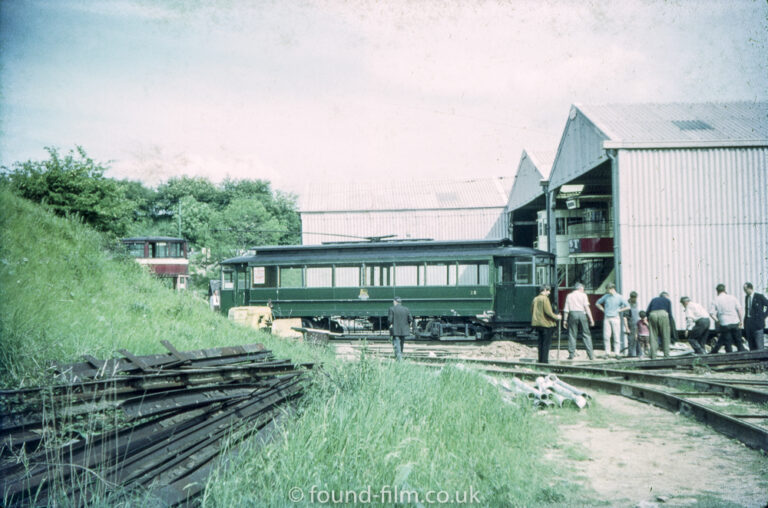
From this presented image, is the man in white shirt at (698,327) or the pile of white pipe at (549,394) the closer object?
the pile of white pipe at (549,394)

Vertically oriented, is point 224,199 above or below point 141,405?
above

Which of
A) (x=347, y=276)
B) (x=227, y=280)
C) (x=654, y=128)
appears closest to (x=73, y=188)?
(x=227, y=280)

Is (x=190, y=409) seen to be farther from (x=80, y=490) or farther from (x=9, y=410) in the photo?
(x=80, y=490)

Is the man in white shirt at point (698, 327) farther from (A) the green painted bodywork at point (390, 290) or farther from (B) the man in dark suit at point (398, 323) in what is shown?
(B) the man in dark suit at point (398, 323)

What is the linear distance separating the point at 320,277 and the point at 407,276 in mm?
2696

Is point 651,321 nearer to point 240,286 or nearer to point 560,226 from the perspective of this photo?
point 560,226

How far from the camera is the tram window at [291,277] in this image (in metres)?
18.2

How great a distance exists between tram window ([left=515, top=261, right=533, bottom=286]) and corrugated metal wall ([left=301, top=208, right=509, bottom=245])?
13.2 m

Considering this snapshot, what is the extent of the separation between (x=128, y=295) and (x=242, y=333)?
2224mm

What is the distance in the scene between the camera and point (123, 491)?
11.0 feet

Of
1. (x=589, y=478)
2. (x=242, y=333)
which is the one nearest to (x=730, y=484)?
(x=589, y=478)

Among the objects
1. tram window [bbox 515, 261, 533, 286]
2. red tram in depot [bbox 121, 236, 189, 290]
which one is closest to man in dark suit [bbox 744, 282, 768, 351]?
tram window [bbox 515, 261, 533, 286]

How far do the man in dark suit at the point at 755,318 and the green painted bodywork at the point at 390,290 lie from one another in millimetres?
5930

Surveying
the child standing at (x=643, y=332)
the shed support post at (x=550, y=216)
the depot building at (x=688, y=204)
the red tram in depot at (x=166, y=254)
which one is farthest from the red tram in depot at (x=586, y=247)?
the red tram in depot at (x=166, y=254)
